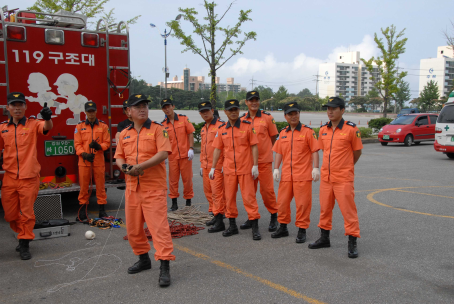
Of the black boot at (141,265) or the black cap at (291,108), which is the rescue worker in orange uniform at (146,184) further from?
the black cap at (291,108)

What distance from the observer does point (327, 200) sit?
17.5 feet

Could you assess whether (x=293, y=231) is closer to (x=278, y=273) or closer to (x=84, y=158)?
(x=278, y=273)

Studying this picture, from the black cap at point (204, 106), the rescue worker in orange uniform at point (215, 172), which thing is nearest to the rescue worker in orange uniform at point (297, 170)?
the rescue worker in orange uniform at point (215, 172)

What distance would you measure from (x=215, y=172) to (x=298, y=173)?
1522mm

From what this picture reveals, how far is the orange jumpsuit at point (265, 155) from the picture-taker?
6.26 m

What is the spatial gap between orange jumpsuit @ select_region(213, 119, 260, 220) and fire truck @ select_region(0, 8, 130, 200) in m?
2.57

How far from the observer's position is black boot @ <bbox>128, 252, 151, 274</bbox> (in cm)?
454

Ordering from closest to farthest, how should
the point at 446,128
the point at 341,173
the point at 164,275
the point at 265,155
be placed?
the point at 164,275, the point at 341,173, the point at 265,155, the point at 446,128

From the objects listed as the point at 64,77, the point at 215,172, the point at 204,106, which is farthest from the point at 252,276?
the point at 64,77

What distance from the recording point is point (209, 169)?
7.24 meters

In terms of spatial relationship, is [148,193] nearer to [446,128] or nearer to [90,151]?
[90,151]

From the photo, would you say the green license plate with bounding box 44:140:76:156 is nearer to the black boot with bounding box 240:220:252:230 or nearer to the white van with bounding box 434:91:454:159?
the black boot with bounding box 240:220:252:230

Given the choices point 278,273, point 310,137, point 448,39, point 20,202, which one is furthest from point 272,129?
point 448,39

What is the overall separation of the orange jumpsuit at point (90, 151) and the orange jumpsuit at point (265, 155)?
2.56 metres
